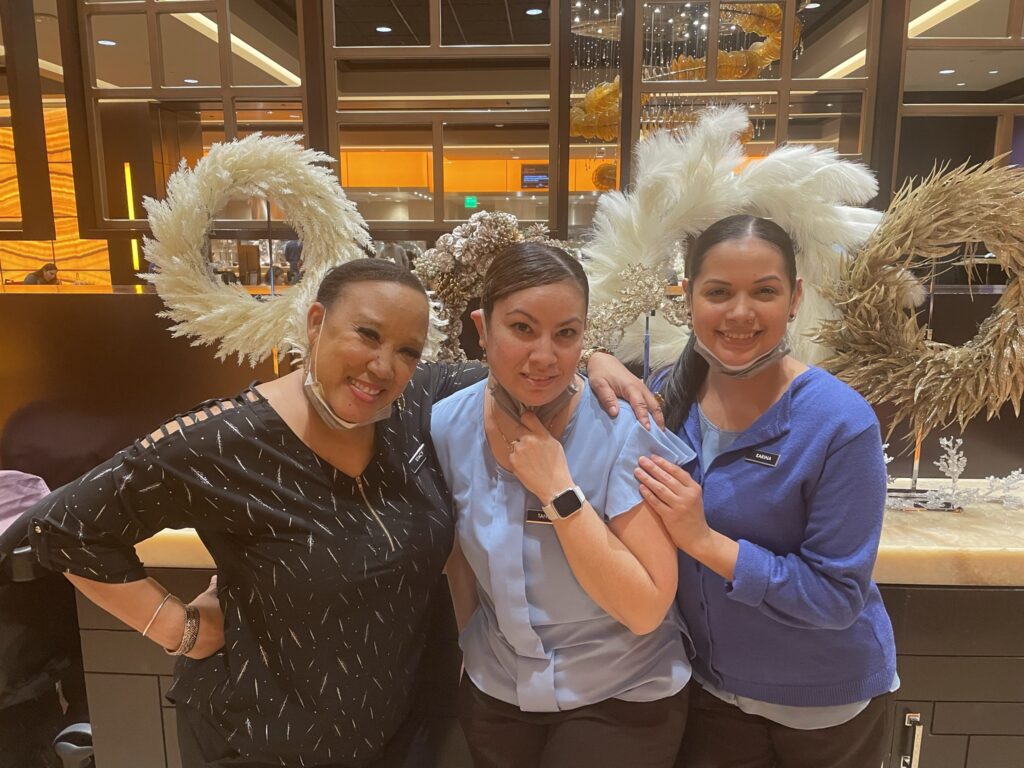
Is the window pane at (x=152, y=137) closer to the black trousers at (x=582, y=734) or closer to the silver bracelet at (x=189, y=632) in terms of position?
the silver bracelet at (x=189, y=632)

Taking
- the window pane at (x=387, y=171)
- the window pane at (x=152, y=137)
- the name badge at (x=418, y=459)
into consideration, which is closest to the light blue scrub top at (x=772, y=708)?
the name badge at (x=418, y=459)

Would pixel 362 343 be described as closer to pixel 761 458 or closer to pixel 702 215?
pixel 761 458

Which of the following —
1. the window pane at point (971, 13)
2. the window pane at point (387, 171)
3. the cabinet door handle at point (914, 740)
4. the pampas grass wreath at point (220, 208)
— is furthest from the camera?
the window pane at point (387, 171)

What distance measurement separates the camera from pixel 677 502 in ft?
4.02

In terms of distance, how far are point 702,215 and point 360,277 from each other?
37.9 inches

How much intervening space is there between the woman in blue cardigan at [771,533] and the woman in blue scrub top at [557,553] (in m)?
0.08

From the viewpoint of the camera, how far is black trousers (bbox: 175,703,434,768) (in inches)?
52.4

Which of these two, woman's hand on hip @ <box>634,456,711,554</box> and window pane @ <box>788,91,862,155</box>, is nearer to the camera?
woman's hand on hip @ <box>634,456,711,554</box>

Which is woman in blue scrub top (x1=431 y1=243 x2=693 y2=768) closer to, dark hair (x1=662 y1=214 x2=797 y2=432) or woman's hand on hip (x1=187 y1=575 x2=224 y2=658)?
dark hair (x1=662 y1=214 x2=797 y2=432)

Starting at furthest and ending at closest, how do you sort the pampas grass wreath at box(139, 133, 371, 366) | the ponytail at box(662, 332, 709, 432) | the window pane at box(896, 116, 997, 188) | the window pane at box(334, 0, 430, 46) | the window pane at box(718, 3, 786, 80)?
1. the window pane at box(334, 0, 430, 46)
2. the window pane at box(896, 116, 997, 188)
3. the window pane at box(718, 3, 786, 80)
4. the pampas grass wreath at box(139, 133, 371, 366)
5. the ponytail at box(662, 332, 709, 432)

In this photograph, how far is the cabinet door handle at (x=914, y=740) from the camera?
1846mm

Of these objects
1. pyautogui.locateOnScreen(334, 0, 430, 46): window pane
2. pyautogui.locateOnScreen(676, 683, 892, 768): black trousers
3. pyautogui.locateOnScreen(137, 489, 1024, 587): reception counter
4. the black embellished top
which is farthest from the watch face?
pyautogui.locateOnScreen(334, 0, 430, 46): window pane

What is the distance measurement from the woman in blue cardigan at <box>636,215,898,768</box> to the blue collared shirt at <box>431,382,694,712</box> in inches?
3.1

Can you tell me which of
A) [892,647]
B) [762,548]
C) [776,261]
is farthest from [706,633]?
[776,261]
